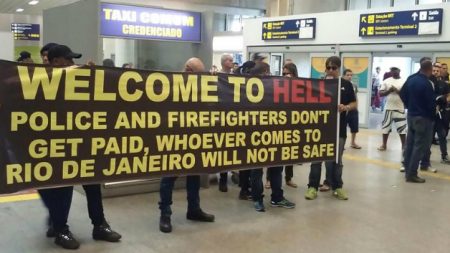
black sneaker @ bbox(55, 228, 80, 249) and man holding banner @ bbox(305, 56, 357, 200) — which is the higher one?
man holding banner @ bbox(305, 56, 357, 200)

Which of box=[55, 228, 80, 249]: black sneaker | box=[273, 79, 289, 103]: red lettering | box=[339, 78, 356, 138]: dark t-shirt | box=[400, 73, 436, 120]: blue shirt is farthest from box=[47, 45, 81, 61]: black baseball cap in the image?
box=[400, 73, 436, 120]: blue shirt

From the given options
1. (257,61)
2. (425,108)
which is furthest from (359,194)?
(257,61)

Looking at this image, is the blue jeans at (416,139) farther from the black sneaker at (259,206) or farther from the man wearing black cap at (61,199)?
the man wearing black cap at (61,199)

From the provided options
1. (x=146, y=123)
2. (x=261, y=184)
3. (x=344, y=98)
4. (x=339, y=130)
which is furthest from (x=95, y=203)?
(x=344, y=98)

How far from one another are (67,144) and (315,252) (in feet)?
7.12

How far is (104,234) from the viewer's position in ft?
13.7

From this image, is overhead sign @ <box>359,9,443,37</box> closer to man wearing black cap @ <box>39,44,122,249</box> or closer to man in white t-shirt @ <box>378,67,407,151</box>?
man in white t-shirt @ <box>378,67,407,151</box>

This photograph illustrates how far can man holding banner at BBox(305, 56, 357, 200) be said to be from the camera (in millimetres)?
5703

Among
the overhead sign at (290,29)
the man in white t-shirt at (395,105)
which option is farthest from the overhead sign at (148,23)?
the overhead sign at (290,29)

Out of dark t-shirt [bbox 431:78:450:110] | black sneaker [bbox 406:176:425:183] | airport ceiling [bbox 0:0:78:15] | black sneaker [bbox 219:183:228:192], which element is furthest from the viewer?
airport ceiling [bbox 0:0:78:15]

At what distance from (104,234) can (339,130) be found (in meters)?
2.86

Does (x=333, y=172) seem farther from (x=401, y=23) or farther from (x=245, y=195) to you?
(x=401, y=23)

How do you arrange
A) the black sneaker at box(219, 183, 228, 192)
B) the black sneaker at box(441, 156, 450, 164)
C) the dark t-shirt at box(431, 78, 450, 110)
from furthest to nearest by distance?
the black sneaker at box(441, 156, 450, 164) → the dark t-shirt at box(431, 78, 450, 110) → the black sneaker at box(219, 183, 228, 192)

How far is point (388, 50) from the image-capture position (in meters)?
12.5
